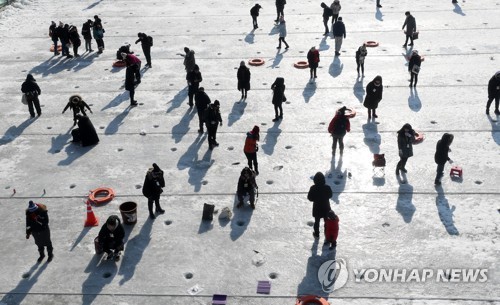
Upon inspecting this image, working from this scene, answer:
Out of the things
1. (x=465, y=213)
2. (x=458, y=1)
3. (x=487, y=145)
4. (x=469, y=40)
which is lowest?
(x=465, y=213)

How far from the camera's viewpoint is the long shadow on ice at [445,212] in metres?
10.9

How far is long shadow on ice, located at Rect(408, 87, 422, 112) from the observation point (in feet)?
53.3

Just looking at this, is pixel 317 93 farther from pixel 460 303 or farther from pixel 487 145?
pixel 460 303

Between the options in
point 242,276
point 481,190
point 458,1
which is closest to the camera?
point 242,276

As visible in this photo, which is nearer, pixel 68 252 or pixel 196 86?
pixel 68 252

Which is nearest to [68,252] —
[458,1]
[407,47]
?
[407,47]

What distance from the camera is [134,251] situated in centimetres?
1071

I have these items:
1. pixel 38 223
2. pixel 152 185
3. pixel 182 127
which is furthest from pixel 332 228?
pixel 182 127

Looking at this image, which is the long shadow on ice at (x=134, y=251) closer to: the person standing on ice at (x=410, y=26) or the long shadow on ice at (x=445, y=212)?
the long shadow on ice at (x=445, y=212)

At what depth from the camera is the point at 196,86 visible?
656 inches

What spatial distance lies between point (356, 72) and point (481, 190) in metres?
8.13

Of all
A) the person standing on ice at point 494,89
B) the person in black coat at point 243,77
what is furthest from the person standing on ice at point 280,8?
the person standing on ice at point 494,89

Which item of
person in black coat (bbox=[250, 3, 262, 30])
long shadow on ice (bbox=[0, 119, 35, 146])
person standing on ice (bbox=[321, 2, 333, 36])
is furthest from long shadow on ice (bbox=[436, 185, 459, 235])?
person in black coat (bbox=[250, 3, 262, 30])

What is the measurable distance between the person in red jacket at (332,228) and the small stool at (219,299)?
2409 millimetres
